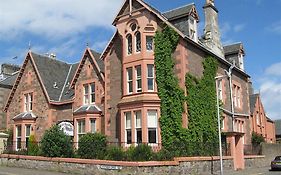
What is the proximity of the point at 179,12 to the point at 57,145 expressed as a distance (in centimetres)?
1476

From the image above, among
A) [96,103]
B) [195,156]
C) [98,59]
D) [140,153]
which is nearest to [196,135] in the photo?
[195,156]

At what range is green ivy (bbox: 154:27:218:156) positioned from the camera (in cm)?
2786

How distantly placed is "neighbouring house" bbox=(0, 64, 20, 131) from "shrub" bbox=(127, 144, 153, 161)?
23119mm

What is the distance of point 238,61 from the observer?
40.6 metres

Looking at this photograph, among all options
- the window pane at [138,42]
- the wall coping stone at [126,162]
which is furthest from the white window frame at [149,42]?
the wall coping stone at [126,162]

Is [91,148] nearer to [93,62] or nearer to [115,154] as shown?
[115,154]

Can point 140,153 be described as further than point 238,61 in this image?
No

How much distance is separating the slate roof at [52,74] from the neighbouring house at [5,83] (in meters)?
7.24

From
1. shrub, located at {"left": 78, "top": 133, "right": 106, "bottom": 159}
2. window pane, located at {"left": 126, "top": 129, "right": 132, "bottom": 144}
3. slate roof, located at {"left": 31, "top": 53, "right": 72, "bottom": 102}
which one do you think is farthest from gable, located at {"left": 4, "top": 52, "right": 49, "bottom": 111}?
shrub, located at {"left": 78, "top": 133, "right": 106, "bottom": 159}

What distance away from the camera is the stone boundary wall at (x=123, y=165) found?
22.2 metres

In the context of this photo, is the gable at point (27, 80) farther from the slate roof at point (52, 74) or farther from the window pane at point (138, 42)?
the window pane at point (138, 42)

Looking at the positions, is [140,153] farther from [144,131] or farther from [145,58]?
[145,58]

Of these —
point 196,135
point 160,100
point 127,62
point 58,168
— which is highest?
point 127,62

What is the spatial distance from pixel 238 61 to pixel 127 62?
15.4 m
